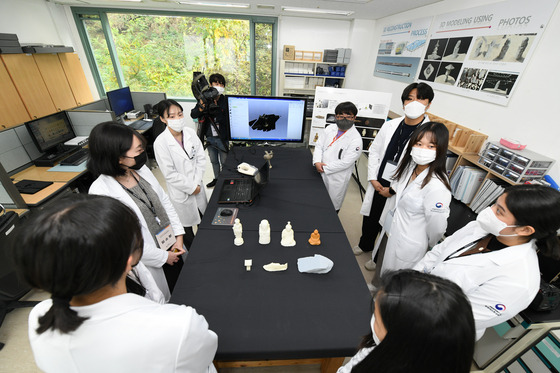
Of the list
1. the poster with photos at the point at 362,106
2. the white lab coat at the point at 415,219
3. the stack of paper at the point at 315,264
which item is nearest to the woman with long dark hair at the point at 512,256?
the white lab coat at the point at 415,219

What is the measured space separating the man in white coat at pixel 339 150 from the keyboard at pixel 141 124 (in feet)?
10.6

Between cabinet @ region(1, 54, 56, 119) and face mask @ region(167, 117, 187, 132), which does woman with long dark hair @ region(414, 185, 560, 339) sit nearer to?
face mask @ region(167, 117, 187, 132)

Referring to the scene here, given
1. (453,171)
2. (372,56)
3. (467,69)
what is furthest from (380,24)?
(453,171)

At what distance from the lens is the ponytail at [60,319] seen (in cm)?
54

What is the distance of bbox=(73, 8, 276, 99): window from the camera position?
496cm

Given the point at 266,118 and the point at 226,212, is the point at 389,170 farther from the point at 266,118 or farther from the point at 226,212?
the point at 226,212

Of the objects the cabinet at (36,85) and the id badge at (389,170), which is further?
the cabinet at (36,85)

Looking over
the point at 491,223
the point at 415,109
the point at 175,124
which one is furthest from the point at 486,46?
the point at 175,124

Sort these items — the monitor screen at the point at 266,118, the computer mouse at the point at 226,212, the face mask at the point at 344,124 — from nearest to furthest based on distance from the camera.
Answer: the computer mouse at the point at 226,212
the face mask at the point at 344,124
the monitor screen at the point at 266,118

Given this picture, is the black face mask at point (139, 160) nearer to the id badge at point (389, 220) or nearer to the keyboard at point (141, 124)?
the id badge at point (389, 220)

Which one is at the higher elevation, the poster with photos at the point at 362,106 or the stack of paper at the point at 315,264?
the poster with photos at the point at 362,106

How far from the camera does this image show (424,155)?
5.07ft

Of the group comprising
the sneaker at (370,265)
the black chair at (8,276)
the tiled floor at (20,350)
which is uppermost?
the black chair at (8,276)

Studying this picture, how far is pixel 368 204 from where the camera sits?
238 cm
